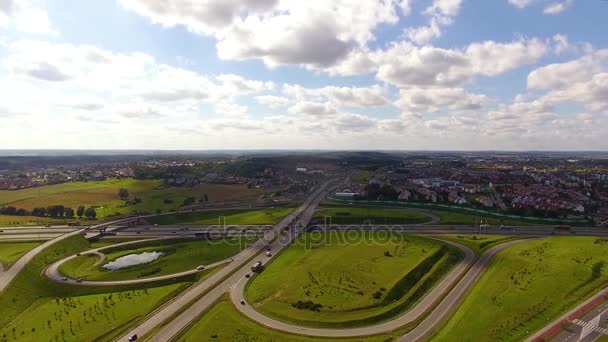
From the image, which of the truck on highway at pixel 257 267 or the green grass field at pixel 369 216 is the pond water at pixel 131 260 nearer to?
the truck on highway at pixel 257 267

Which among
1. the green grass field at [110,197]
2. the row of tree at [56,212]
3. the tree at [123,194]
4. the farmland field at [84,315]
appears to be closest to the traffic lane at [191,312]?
the farmland field at [84,315]

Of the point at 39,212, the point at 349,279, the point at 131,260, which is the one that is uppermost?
the point at 39,212

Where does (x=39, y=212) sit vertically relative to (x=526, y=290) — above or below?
above

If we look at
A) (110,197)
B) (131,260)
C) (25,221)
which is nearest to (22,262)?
(131,260)

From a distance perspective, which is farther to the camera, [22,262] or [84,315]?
[22,262]

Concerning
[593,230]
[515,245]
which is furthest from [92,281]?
[593,230]

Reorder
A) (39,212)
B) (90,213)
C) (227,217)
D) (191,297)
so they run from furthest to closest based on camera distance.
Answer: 1. (39,212)
2. (90,213)
3. (227,217)
4. (191,297)

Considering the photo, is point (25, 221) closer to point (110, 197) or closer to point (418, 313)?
point (110, 197)
